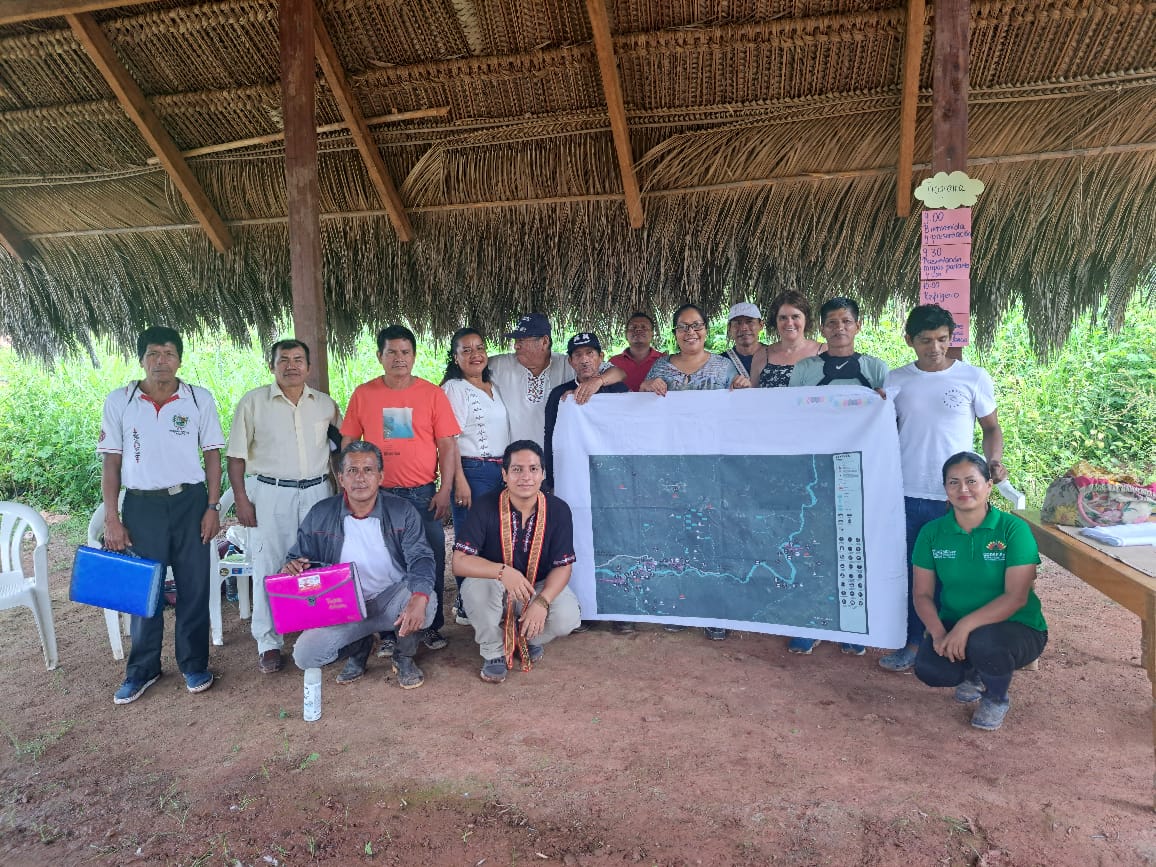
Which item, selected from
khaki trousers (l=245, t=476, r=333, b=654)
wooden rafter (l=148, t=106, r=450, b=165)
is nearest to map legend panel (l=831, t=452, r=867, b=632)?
khaki trousers (l=245, t=476, r=333, b=654)

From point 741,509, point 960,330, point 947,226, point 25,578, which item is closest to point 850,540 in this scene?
point 741,509

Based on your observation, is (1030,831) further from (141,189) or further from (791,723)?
(141,189)

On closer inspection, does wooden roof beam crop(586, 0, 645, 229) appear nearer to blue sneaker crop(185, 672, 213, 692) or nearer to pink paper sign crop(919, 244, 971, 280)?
Answer: pink paper sign crop(919, 244, 971, 280)

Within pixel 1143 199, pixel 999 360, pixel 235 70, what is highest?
pixel 235 70

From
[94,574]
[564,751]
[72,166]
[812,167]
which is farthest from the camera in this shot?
[72,166]

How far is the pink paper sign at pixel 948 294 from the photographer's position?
354 cm

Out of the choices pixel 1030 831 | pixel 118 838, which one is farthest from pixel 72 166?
pixel 1030 831

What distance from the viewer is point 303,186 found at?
4082 millimetres

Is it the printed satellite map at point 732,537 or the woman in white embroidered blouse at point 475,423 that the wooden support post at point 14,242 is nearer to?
the woman in white embroidered blouse at point 475,423

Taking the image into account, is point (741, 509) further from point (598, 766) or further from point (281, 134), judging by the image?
point (281, 134)

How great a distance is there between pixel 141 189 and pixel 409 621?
4.16 metres

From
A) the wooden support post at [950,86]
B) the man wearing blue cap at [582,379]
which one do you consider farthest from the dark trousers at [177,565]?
the wooden support post at [950,86]

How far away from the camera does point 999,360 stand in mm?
8023

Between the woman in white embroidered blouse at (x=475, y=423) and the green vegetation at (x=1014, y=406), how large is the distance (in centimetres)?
189
